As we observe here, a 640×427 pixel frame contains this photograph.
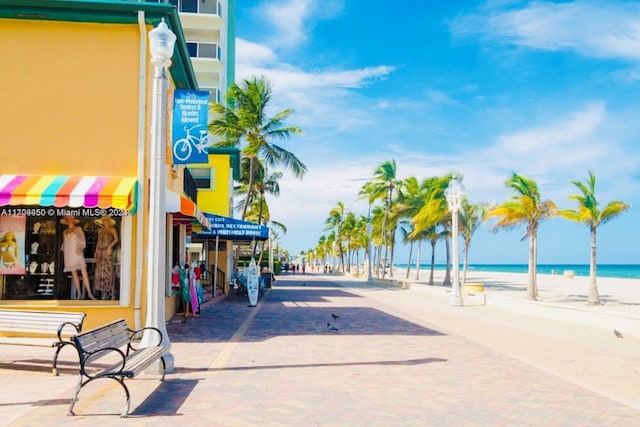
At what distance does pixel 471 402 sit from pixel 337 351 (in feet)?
12.6

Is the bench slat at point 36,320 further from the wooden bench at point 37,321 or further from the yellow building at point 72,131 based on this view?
the yellow building at point 72,131

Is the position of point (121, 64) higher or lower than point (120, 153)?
higher

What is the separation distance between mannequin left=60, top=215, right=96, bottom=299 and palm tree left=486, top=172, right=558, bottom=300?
18409mm

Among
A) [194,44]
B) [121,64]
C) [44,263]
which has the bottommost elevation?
[44,263]

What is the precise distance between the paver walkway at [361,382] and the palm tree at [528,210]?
1230cm

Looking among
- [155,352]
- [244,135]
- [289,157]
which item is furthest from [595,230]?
[155,352]

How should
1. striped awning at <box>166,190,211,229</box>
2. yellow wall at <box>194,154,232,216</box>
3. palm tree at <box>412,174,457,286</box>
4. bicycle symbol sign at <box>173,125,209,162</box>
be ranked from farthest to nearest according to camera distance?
palm tree at <box>412,174,457,286</box> < yellow wall at <box>194,154,232,216</box> < striped awning at <box>166,190,211,229</box> < bicycle symbol sign at <box>173,125,209,162</box>

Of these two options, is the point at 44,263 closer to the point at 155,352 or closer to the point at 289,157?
the point at 155,352

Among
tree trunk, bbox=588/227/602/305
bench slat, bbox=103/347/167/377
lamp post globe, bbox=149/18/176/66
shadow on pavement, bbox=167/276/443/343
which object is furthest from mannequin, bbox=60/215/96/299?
tree trunk, bbox=588/227/602/305

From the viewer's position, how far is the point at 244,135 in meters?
30.9

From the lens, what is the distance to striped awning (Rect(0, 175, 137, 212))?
34.1 ft

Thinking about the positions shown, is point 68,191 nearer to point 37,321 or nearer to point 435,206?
point 37,321

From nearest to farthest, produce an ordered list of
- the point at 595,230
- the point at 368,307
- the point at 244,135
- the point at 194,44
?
the point at 368,307
the point at 595,230
the point at 244,135
the point at 194,44

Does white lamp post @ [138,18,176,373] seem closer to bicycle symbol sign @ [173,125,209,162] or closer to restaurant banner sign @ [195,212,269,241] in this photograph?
bicycle symbol sign @ [173,125,209,162]
